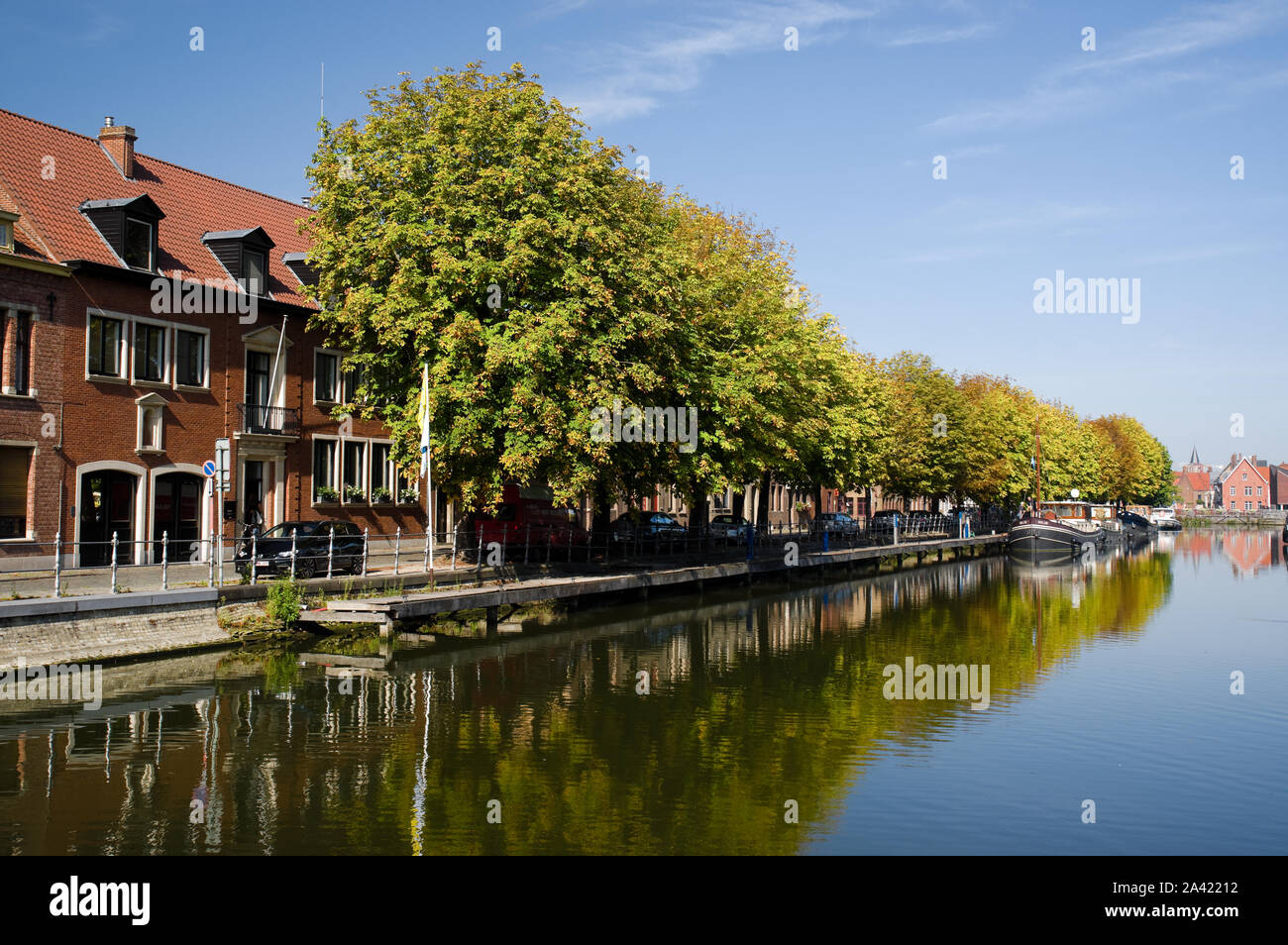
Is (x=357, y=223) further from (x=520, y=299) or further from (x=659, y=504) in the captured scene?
(x=659, y=504)

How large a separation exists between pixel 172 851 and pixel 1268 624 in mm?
31947

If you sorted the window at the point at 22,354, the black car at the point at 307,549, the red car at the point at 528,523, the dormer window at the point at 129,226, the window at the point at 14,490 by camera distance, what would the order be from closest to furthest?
the black car at the point at 307,549 → the window at the point at 14,490 → the window at the point at 22,354 → the dormer window at the point at 129,226 → the red car at the point at 528,523

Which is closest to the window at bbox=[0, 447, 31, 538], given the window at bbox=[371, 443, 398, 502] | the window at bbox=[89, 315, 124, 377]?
the window at bbox=[89, 315, 124, 377]

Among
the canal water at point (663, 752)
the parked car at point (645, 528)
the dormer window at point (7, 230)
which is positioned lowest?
the canal water at point (663, 752)

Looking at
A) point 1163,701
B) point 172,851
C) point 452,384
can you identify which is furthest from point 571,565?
point 172,851

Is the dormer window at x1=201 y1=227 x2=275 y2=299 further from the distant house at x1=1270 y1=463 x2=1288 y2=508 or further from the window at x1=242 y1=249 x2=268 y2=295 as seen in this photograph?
the distant house at x1=1270 y1=463 x2=1288 y2=508

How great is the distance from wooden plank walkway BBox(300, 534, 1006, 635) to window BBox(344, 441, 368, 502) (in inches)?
407

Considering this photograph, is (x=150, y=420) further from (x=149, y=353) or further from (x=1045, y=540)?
(x=1045, y=540)

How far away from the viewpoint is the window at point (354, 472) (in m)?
39.8

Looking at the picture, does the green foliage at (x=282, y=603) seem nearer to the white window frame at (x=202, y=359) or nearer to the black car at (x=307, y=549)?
the black car at (x=307, y=549)

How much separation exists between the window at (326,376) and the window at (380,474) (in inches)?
105

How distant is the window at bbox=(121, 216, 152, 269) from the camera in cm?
3197

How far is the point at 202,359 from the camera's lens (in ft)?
112

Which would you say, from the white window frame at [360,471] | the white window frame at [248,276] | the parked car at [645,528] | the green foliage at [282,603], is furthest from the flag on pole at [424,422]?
the white window frame at [360,471]
